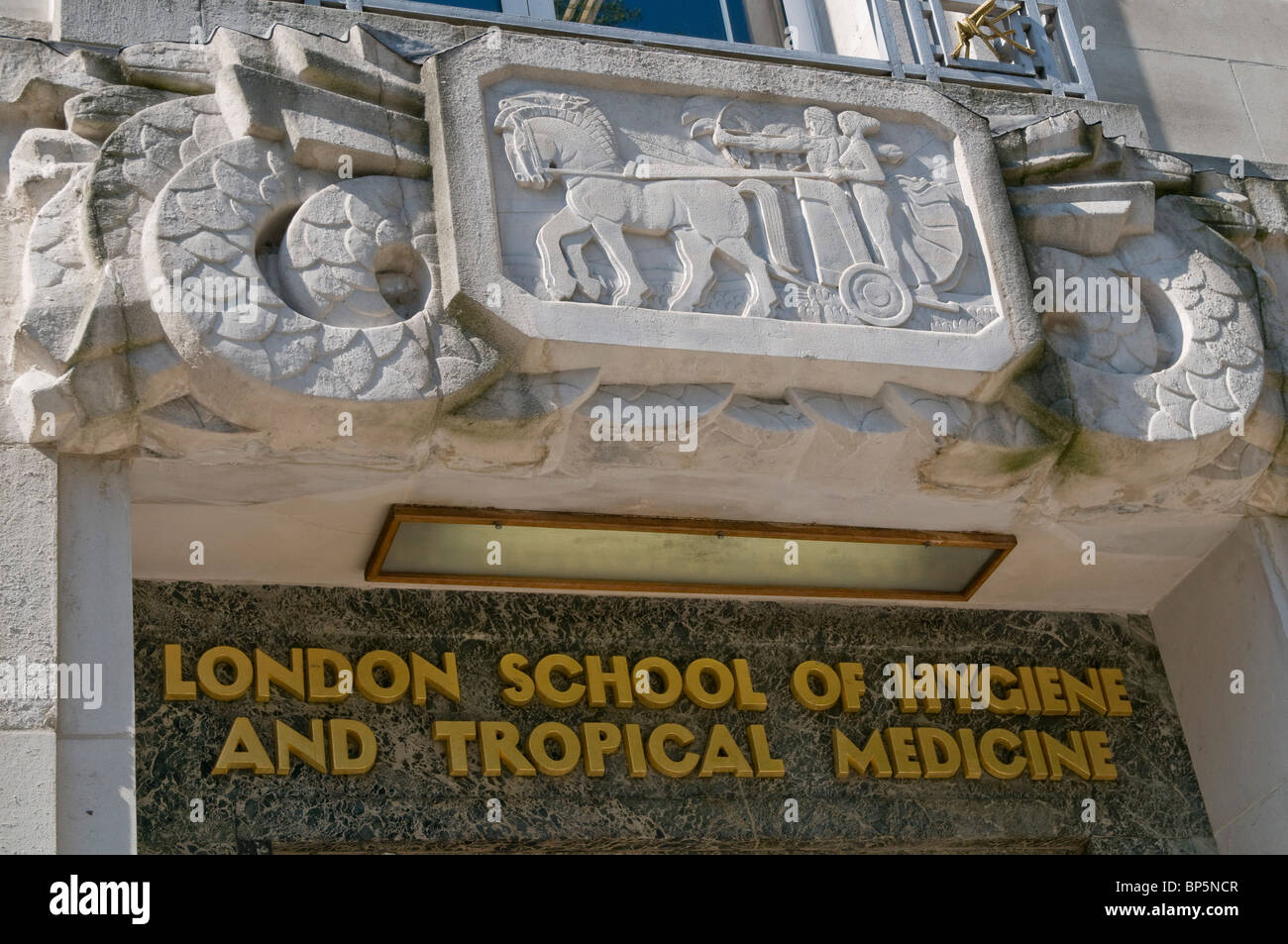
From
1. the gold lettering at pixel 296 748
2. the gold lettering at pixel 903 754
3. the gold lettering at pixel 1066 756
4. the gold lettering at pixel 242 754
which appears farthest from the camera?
the gold lettering at pixel 1066 756

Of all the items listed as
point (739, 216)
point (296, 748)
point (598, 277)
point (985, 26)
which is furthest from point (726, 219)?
point (985, 26)

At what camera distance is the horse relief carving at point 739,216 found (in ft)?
26.8

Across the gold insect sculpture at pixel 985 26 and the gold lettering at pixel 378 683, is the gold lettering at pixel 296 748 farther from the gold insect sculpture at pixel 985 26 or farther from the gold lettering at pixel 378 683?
the gold insect sculpture at pixel 985 26

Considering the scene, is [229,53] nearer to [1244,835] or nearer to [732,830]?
[732,830]

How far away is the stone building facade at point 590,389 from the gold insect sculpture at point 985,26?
81 cm

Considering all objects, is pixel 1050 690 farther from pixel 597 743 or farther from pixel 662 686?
pixel 597 743

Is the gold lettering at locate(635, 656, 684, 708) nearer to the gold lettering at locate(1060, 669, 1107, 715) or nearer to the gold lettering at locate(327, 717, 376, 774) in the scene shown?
the gold lettering at locate(327, 717, 376, 774)

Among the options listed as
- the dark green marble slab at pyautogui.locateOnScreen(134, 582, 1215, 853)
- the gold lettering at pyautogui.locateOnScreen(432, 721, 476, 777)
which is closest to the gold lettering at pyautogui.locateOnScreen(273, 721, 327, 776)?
the dark green marble slab at pyautogui.locateOnScreen(134, 582, 1215, 853)

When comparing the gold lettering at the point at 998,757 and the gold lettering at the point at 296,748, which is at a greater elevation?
the gold lettering at the point at 296,748

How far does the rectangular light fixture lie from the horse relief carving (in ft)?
3.66

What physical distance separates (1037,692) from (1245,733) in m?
1.04

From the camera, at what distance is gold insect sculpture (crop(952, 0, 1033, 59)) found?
34.1ft

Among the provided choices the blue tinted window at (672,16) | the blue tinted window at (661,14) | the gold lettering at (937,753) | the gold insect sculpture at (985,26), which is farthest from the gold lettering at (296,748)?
the gold insect sculpture at (985,26)

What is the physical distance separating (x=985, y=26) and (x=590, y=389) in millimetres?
4282
